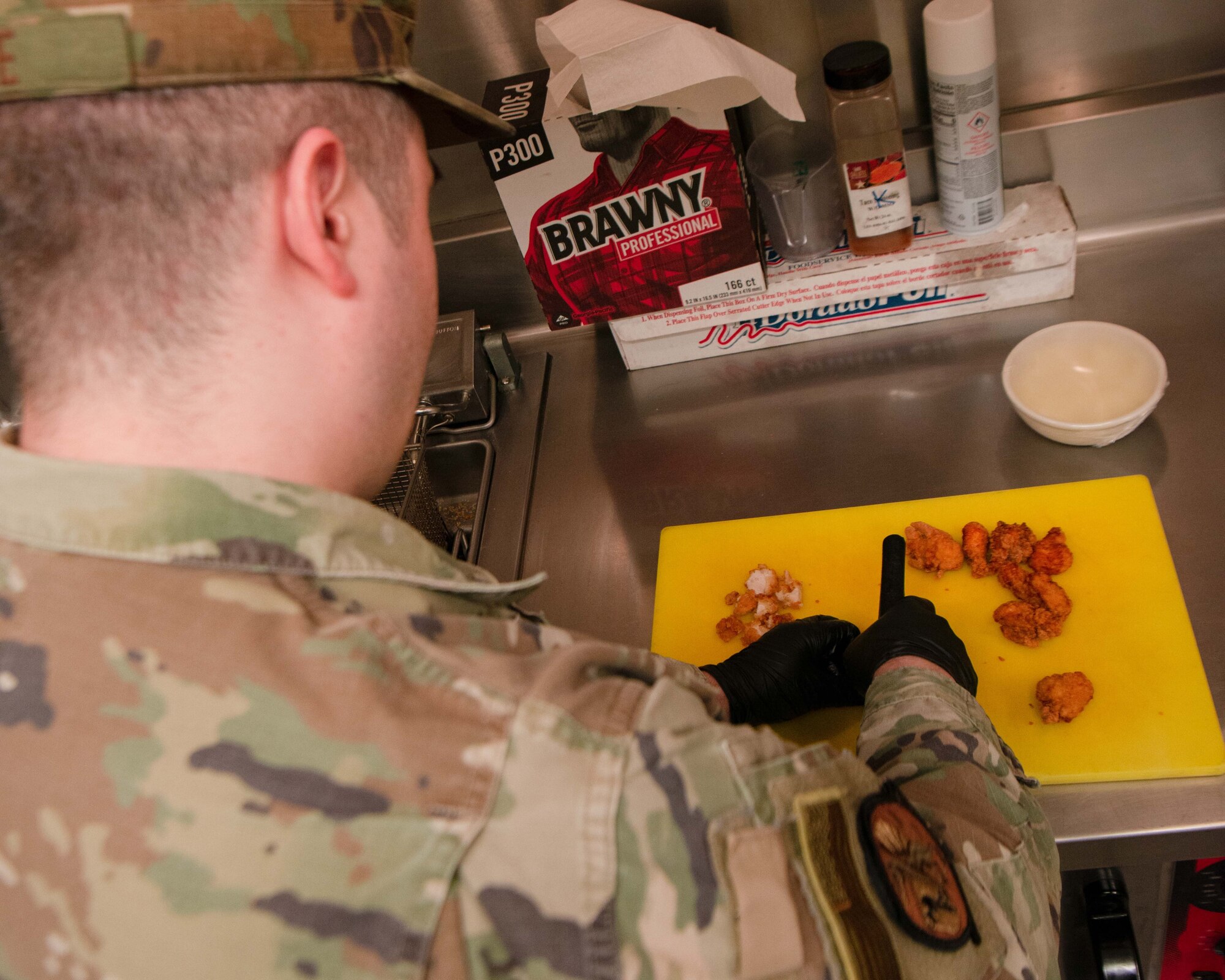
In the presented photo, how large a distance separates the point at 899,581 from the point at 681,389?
0.47m

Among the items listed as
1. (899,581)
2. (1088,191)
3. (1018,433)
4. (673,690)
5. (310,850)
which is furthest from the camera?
(1088,191)

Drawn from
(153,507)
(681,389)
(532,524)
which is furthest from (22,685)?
(681,389)

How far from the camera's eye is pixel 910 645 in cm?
93

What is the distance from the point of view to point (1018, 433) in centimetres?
119

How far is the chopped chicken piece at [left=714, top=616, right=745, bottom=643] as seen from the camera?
→ 1.11 m

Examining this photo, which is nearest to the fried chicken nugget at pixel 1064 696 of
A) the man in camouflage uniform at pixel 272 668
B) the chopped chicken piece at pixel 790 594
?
the chopped chicken piece at pixel 790 594

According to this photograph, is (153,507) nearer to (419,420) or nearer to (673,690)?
(673,690)

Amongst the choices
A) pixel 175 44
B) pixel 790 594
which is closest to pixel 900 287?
pixel 790 594

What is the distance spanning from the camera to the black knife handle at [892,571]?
1.03 meters

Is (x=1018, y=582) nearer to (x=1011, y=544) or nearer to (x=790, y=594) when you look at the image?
(x=1011, y=544)

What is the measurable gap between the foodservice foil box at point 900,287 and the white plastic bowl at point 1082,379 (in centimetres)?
10

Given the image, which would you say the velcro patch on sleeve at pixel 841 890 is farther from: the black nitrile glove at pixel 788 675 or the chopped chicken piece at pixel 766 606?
the chopped chicken piece at pixel 766 606

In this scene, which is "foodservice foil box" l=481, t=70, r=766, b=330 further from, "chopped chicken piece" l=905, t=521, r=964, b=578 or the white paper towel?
"chopped chicken piece" l=905, t=521, r=964, b=578

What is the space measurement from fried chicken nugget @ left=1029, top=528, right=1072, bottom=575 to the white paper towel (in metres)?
0.52
